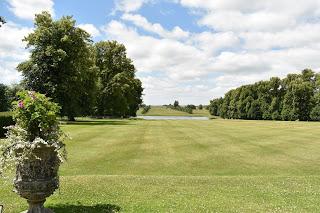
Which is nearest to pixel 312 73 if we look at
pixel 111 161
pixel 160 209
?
pixel 111 161

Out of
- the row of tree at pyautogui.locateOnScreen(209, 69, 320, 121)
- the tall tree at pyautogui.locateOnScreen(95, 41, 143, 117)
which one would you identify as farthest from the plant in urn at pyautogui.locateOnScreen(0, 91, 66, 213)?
the row of tree at pyautogui.locateOnScreen(209, 69, 320, 121)

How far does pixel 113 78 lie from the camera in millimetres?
99812

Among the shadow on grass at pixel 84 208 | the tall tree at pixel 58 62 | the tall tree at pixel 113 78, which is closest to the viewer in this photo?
the shadow on grass at pixel 84 208

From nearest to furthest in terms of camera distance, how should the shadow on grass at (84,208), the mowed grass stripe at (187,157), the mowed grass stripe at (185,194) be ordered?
the shadow on grass at (84,208), the mowed grass stripe at (185,194), the mowed grass stripe at (187,157)

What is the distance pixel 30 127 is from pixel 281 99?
145 metres

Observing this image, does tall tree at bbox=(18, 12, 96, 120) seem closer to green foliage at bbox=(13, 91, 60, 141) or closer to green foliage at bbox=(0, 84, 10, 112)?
green foliage at bbox=(0, 84, 10, 112)

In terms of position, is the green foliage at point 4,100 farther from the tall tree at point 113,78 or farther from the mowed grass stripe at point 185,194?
the mowed grass stripe at point 185,194

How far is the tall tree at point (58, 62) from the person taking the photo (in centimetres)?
6444

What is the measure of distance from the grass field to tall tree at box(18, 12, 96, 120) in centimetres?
3241

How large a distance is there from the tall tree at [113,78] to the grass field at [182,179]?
2585 inches

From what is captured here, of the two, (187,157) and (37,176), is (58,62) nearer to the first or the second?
(187,157)

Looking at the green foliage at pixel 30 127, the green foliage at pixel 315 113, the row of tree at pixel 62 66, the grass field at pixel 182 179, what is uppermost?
the row of tree at pixel 62 66

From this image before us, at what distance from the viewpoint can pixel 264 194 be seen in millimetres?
15383

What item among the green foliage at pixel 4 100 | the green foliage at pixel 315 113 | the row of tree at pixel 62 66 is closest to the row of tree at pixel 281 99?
the green foliage at pixel 315 113
